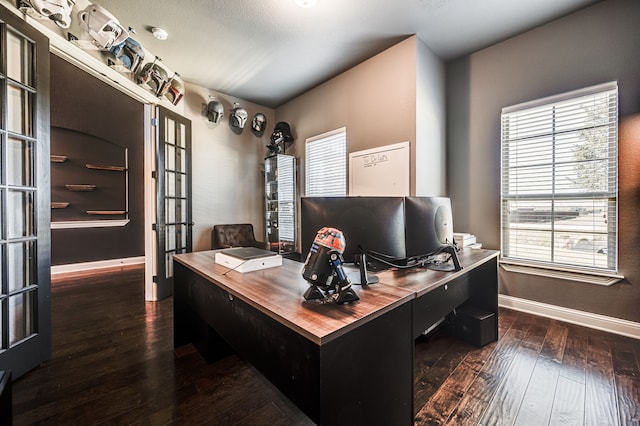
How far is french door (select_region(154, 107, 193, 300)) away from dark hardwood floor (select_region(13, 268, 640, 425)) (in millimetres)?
977

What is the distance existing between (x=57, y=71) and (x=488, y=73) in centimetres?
594

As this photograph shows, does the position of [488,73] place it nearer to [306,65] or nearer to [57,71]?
[306,65]

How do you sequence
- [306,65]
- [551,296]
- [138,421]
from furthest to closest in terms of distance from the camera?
[306,65], [551,296], [138,421]

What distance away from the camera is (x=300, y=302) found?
3.47ft

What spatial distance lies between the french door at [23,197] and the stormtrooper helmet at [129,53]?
0.62 meters

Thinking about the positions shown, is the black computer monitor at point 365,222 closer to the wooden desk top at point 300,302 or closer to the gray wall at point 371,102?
the wooden desk top at point 300,302

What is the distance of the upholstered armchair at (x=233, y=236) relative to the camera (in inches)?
159

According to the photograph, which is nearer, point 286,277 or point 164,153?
point 286,277

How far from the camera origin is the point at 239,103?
4.38m

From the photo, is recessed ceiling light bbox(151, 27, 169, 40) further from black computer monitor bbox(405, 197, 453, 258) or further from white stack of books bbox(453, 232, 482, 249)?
white stack of books bbox(453, 232, 482, 249)

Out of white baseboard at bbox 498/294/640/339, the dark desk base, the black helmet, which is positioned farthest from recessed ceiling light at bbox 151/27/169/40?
white baseboard at bbox 498/294/640/339

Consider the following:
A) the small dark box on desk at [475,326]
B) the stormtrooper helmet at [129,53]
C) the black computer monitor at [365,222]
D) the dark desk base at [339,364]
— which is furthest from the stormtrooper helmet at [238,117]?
the small dark box on desk at [475,326]

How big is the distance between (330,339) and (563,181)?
297cm

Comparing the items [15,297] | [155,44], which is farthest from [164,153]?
[15,297]
